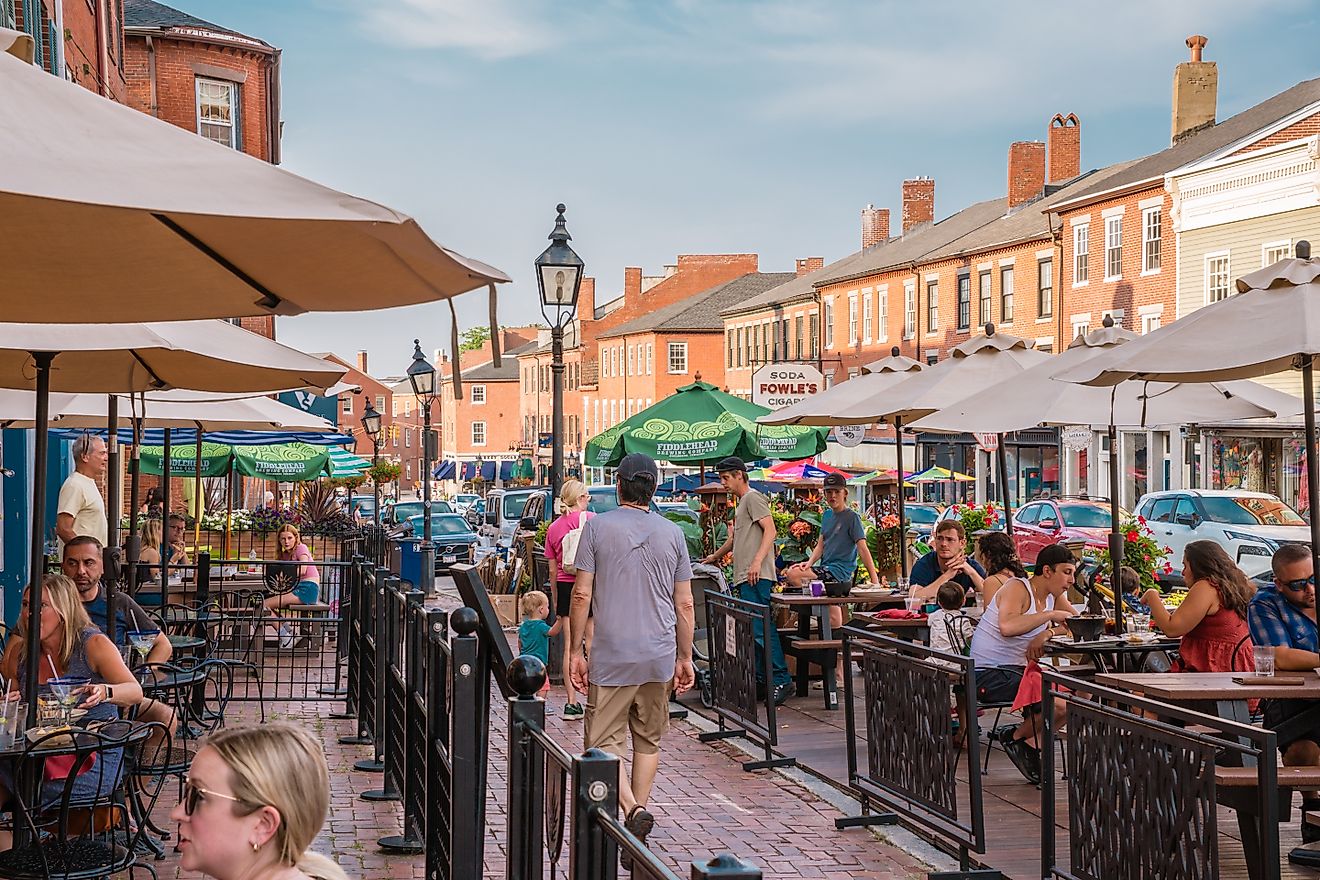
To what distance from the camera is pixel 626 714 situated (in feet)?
25.9

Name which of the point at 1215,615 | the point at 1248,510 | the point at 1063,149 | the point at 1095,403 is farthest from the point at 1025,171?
the point at 1215,615

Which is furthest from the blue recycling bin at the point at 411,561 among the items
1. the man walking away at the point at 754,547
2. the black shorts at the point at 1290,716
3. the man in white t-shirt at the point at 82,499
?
the black shorts at the point at 1290,716

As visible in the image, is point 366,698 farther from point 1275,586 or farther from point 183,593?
point 1275,586

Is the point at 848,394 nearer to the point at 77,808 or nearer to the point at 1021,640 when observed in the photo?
the point at 1021,640

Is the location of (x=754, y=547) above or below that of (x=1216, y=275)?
below

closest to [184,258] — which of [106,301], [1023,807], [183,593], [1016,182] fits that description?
[106,301]

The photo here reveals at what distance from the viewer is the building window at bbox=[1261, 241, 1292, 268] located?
124ft

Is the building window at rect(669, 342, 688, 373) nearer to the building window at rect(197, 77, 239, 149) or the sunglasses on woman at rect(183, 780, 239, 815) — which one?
the building window at rect(197, 77, 239, 149)

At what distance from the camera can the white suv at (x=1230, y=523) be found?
85.7 feet

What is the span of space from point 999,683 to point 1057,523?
2269 cm

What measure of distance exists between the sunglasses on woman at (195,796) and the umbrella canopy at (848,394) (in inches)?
A: 444

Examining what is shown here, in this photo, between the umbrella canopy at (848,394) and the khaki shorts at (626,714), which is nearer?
the khaki shorts at (626,714)

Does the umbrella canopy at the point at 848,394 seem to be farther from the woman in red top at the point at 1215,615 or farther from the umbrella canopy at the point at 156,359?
the umbrella canopy at the point at 156,359

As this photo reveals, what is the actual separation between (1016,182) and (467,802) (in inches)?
2062
